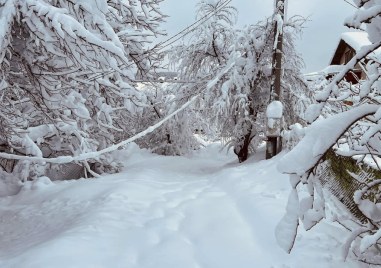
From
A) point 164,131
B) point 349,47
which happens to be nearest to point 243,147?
point 164,131

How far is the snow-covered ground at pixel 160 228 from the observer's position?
150 inches

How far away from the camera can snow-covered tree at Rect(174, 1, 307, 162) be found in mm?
A: 11875

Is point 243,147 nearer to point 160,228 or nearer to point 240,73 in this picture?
point 240,73

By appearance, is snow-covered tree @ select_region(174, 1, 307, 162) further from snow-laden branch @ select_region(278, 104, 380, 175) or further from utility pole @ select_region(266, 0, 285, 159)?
snow-laden branch @ select_region(278, 104, 380, 175)

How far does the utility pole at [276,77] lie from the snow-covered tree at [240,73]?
1.06 m

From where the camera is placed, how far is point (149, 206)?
6316 mm

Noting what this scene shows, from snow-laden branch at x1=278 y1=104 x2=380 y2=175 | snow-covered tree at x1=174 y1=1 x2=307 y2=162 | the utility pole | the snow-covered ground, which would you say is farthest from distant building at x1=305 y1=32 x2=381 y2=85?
snow-laden branch at x1=278 y1=104 x2=380 y2=175

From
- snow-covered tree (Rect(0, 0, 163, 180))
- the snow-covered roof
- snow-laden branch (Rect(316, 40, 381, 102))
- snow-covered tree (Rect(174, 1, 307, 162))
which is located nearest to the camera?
snow-laden branch (Rect(316, 40, 381, 102))

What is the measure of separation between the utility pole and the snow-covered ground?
1.56 meters

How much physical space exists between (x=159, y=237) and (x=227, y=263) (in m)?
1.11

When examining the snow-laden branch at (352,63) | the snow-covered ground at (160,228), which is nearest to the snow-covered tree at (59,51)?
the snow-covered ground at (160,228)

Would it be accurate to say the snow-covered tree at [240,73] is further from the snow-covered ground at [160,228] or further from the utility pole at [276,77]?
the snow-covered ground at [160,228]

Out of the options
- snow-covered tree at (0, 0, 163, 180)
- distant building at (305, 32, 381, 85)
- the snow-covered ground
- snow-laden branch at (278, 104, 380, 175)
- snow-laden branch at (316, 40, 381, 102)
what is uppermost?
distant building at (305, 32, 381, 85)

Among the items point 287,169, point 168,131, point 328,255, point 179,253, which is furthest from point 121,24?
point 168,131
